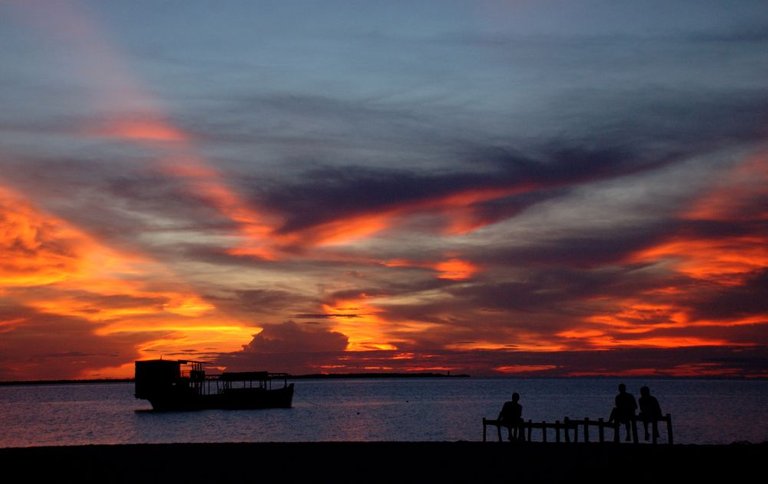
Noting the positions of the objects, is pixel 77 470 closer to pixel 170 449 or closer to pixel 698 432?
pixel 170 449

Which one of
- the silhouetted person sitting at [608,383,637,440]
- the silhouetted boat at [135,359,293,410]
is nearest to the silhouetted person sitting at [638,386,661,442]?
the silhouetted person sitting at [608,383,637,440]

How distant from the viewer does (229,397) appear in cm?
11312

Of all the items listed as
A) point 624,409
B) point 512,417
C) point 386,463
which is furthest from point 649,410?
point 386,463

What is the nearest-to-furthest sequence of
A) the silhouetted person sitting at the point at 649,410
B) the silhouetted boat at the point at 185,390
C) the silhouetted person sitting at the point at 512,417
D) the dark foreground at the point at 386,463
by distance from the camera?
the dark foreground at the point at 386,463 < the silhouetted person sitting at the point at 649,410 < the silhouetted person sitting at the point at 512,417 < the silhouetted boat at the point at 185,390

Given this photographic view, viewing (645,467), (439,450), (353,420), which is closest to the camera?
(645,467)

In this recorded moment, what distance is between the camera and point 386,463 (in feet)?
77.5

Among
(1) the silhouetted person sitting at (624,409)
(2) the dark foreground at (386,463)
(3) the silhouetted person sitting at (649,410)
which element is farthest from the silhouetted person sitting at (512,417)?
(3) the silhouetted person sitting at (649,410)

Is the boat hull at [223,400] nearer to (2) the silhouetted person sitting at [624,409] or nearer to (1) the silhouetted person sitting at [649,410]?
(2) the silhouetted person sitting at [624,409]

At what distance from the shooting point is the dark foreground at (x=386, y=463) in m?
20.6

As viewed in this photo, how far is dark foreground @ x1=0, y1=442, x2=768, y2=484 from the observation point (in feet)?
67.6

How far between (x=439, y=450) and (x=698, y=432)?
60104 millimetres

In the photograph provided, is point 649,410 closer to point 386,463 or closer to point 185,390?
point 386,463

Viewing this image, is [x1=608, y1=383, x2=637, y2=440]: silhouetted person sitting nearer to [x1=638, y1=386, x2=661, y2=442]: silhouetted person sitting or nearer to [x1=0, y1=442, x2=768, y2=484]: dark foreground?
[x1=638, y1=386, x2=661, y2=442]: silhouetted person sitting

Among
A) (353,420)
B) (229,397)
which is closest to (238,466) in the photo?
(353,420)
